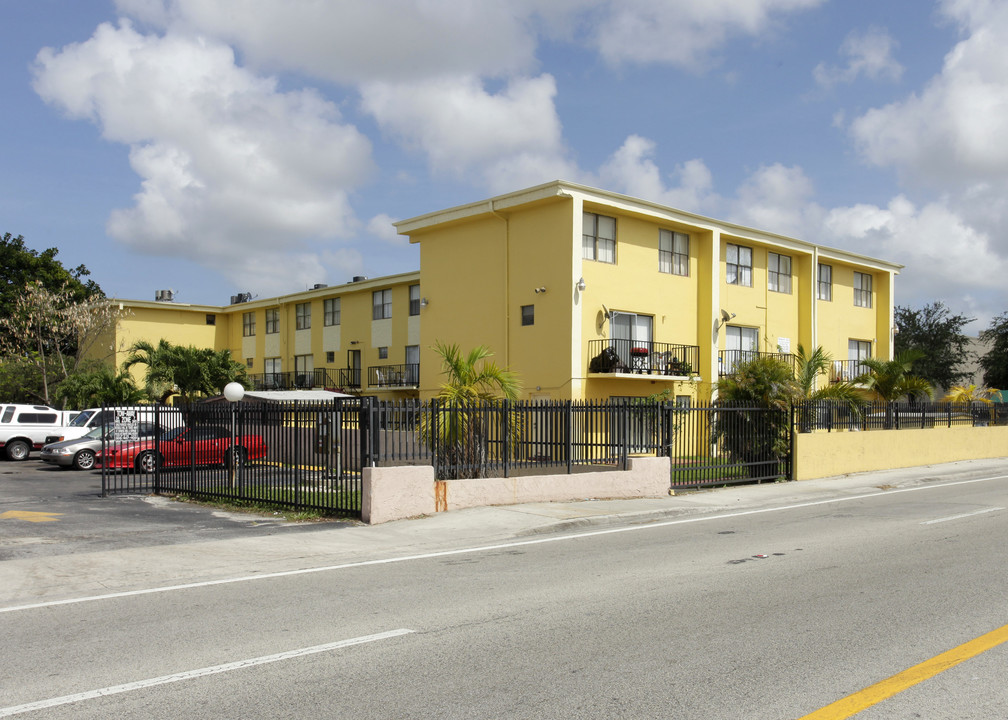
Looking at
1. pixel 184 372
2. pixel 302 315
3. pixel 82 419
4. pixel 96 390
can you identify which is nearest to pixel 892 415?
pixel 82 419

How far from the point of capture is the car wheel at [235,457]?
15586mm

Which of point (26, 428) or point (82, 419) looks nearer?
point (26, 428)

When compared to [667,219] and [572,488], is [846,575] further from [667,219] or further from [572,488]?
[667,219]

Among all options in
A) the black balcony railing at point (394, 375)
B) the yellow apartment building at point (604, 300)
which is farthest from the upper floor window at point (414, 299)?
the black balcony railing at point (394, 375)

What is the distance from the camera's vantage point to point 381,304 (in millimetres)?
42031

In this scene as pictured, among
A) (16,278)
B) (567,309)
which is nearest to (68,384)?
(16,278)

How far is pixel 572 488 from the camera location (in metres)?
16.2

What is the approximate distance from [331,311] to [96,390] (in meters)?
11.9

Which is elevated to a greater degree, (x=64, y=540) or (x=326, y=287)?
(x=326, y=287)

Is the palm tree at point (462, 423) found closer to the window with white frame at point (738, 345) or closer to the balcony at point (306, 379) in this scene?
the window with white frame at point (738, 345)

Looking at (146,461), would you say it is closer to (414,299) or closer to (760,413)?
(760,413)

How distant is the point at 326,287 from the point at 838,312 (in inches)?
1003

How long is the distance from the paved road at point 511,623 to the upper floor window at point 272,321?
125ft

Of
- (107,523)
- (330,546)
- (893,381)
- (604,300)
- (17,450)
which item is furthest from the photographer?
(893,381)
